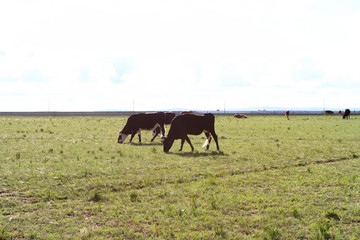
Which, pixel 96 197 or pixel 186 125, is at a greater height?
pixel 186 125

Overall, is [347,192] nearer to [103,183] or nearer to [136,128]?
[103,183]

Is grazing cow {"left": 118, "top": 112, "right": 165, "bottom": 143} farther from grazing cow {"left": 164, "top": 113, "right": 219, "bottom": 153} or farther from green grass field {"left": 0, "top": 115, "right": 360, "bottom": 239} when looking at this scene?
green grass field {"left": 0, "top": 115, "right": 360, "bottom": 239}

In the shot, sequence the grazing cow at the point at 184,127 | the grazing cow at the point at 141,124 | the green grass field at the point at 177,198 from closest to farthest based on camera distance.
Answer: the green grass field at the point at 177,198 < the grazing cow at the point at 184,127 < the grazing cow at the point at 141,124

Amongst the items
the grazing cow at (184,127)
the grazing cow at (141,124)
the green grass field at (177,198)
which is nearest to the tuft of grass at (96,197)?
the green grass field at (177,198)

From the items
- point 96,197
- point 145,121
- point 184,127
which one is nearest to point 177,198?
point 96,197

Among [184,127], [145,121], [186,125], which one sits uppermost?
[145,121]

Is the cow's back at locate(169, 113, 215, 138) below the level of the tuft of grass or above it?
above

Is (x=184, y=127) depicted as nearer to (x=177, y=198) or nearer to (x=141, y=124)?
(x=141, y=124)

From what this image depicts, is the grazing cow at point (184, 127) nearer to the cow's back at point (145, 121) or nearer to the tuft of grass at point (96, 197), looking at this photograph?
the cow's back at point (145, 121)

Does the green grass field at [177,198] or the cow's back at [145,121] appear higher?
the cow's back at [145,121]

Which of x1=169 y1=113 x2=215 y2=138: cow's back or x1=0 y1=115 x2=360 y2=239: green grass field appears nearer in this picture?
x1=0 y1=115 x2=360 y2=239: green grass field

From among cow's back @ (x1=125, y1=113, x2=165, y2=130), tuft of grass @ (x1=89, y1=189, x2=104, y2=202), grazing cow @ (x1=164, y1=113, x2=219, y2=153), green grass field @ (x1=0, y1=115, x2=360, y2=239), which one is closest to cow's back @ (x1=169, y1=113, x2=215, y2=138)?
grazing cow @ (x1=164, y1=113, x2=219, y2=153)

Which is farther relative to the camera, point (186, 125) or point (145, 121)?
point (145, 121)

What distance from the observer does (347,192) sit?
9.38 m
